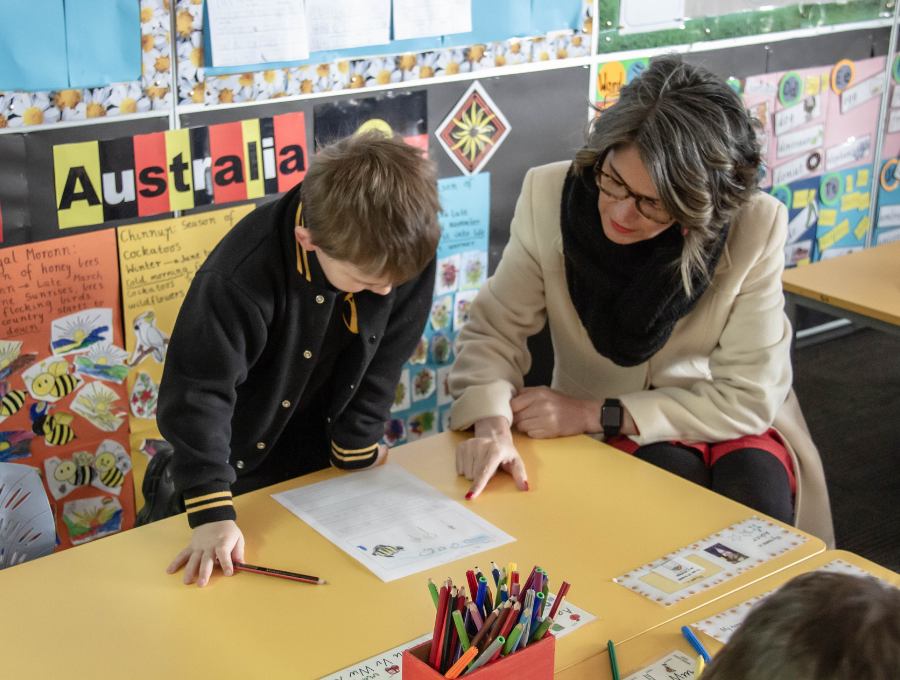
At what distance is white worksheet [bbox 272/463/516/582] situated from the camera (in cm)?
119

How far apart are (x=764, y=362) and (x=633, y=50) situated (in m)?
1.44

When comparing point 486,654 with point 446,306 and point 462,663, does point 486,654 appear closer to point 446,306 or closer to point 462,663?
point 462,663

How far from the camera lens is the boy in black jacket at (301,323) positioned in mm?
1226

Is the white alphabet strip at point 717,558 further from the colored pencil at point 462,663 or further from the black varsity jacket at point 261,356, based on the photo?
the black varsity jacket at point 261,356

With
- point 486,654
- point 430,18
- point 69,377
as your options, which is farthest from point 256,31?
point 486,654

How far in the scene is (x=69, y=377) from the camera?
2.00 m

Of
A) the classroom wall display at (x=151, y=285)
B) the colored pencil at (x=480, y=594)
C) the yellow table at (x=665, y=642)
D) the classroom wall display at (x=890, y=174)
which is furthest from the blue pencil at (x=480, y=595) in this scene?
the classroom wall display at (x=890, y=174)

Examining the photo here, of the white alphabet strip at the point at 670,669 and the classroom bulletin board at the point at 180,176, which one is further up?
the classroom bulletin board at the point at 180,176

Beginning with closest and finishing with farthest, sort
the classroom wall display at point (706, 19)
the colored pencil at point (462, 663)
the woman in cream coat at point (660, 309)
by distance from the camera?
the colored pencil at point (462, 663) → the woman in cream coat at point (660, 309) → the classroom wall display at point (706, 19)

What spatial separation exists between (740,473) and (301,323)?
2.77ft

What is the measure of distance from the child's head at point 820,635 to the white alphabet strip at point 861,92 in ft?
11.4

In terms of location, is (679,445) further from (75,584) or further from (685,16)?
(685,16)

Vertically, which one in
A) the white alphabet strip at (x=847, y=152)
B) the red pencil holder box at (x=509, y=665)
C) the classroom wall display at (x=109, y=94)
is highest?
the classroom wall display at (x=109, y=94)

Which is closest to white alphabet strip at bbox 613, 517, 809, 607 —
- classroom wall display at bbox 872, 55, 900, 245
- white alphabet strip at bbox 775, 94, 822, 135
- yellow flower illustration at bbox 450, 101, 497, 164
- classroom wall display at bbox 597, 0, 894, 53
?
yellow flower illustration at bbox 450, 101, 497, 164
